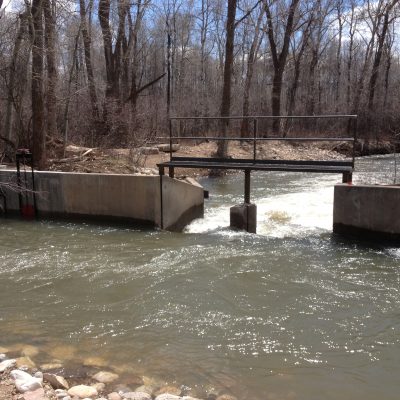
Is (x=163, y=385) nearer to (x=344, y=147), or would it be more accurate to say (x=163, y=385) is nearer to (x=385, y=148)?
(x=344, y=147)

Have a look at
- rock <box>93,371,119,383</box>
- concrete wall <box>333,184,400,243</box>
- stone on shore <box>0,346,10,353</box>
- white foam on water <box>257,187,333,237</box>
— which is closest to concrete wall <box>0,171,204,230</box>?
white foam on water <box>257,187,333,237</box>

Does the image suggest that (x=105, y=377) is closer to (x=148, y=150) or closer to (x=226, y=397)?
(x=226, y=397)

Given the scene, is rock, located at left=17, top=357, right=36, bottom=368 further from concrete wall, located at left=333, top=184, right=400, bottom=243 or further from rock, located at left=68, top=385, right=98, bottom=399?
concrete wall, located at left=333, top=184, right=400, bottom=243

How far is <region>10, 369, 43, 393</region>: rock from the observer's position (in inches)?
162

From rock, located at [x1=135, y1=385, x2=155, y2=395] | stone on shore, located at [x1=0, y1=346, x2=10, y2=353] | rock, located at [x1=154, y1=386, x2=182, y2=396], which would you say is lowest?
rock, located at [x1=154, y1=386, x2=182, y2=396]

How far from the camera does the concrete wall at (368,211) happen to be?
966 centimetres

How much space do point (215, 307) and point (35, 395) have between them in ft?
9.66

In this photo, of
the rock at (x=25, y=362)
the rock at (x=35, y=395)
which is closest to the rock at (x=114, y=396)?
the rock at (x=35, y=395)

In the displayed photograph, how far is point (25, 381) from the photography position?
13.8ft

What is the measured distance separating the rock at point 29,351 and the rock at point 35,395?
107cm

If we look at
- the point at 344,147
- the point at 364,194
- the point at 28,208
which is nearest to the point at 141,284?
the point at 364,194

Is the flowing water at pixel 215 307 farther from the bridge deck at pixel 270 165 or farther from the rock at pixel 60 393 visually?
the bridge deck at pixel 270 165

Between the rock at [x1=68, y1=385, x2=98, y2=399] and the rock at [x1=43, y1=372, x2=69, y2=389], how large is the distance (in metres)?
0.10

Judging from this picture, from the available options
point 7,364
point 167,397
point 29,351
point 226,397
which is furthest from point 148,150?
point 167,397
